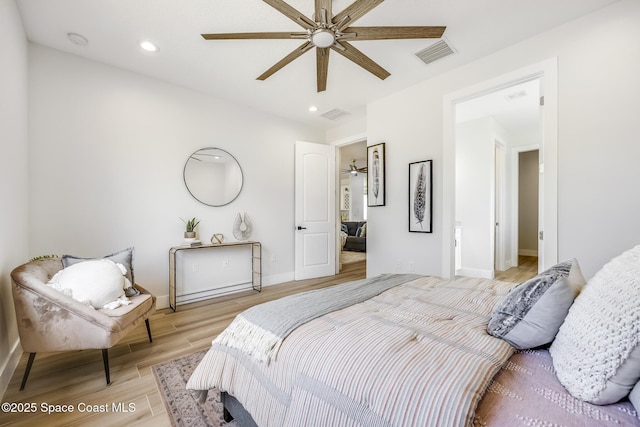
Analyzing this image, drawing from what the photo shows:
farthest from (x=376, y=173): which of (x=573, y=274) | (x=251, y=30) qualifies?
(x=573, y=274)

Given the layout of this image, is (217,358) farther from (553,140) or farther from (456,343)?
(553,140)

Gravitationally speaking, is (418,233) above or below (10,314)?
above

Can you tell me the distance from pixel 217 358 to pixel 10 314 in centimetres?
192

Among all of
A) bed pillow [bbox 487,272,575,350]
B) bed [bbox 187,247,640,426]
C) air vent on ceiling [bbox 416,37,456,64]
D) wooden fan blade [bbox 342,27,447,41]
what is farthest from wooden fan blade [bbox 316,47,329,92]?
bed pillow [bbox 487,272,575,350]

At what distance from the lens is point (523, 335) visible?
101cm

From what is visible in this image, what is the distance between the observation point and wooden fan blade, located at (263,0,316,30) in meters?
1.67

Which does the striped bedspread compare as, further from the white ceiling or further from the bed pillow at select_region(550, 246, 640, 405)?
the white ceiling

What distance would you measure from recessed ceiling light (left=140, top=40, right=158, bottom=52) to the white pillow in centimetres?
203

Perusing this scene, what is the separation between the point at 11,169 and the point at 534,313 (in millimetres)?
3231

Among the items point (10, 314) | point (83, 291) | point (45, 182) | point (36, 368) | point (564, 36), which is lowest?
point (36, 368)

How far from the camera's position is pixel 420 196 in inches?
128

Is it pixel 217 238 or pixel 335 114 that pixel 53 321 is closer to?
pixel 217 238

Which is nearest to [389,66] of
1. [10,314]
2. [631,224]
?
[631,224]

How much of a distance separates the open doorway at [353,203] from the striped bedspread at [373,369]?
3784 millimetres
